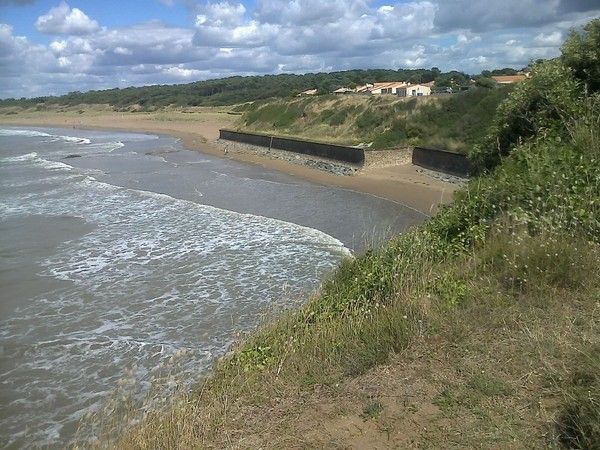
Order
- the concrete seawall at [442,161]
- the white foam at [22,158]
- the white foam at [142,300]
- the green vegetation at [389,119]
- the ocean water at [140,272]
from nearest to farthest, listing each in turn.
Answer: the white foam at [142,300] → the ocean water at [140,272] → the concrete seawall at [442,161] → the green vegetation at [389,119] → the white foam at [22,158]

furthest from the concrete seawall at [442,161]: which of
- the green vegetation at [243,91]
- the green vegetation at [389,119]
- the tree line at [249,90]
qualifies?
the green vegetation at [243,91]

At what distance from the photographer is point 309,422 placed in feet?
12.5

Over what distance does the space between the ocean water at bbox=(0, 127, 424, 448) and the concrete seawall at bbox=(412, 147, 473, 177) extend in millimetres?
4705

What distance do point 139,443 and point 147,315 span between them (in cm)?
691

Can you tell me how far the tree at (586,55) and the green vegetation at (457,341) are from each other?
2713mm

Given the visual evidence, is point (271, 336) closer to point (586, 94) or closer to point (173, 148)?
point (586, 94)

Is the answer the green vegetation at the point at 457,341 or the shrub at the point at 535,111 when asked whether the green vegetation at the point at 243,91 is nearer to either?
the shrub at the point at 535,111

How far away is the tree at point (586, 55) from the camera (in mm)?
9641

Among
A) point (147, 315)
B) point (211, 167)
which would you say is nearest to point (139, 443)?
point (147, 315)

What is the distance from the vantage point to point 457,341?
4426 millimetres

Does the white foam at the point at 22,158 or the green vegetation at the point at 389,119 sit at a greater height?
the green vegetation at the point at 389,119

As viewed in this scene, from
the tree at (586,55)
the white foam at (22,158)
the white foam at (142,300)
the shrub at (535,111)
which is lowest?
the white foam at (22,158)

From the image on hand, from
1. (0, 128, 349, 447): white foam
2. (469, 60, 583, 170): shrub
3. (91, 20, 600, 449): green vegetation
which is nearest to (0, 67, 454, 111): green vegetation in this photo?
(0, 128, 349, 447): white foam

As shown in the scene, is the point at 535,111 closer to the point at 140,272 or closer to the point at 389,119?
the point at 140,272
